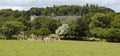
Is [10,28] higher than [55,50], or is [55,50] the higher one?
[55,50]

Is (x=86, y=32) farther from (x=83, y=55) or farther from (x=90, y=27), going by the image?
(x=83, y=55)

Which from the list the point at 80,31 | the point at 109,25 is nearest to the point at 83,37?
the point at 80,31

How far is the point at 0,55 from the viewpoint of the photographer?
29656mm

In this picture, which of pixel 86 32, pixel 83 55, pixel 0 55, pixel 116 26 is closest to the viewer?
pixel 0 55

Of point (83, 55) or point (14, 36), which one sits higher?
point (83, 55)

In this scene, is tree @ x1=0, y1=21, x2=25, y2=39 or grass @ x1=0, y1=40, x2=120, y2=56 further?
tree @ x1=0, y1=21, x2=25, y2=39

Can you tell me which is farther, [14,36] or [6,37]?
[14,36]

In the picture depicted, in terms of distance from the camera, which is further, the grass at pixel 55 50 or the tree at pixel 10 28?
the tree at pixel 10 28

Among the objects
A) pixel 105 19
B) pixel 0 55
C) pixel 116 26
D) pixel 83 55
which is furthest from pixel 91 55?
pixel 105 19

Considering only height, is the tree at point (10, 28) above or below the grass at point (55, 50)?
below

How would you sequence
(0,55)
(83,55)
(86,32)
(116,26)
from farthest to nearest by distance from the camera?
(86,32) → (116,26) → (83,55) → (0,55)

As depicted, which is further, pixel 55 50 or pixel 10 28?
pixel 10 28

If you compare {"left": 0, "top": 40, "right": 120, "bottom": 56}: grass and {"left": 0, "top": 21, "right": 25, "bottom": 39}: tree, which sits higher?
{"left": 0, "top": 40, "right": 120, "bottom": 56}: grass

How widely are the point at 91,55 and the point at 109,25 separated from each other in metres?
57.4
